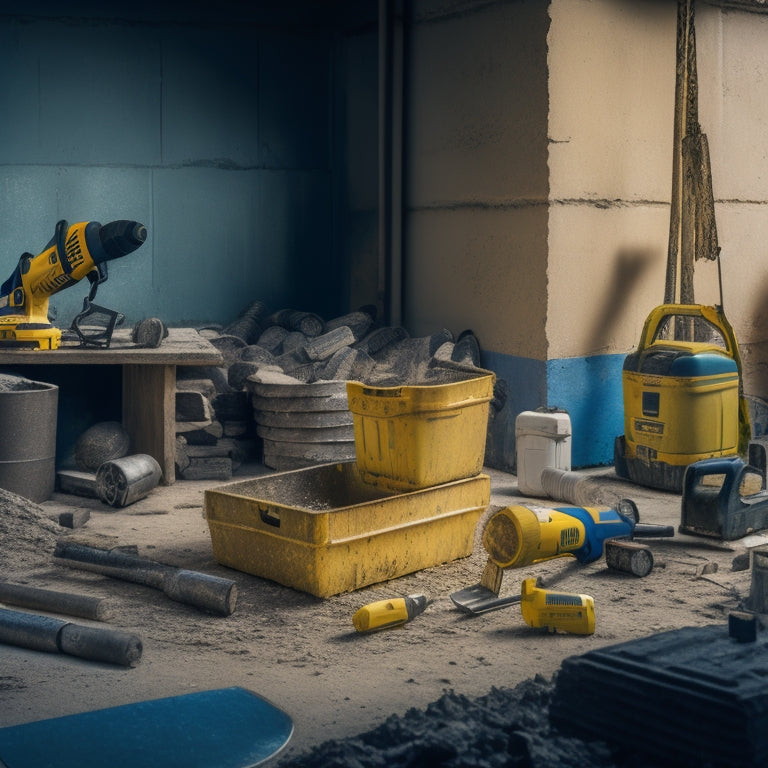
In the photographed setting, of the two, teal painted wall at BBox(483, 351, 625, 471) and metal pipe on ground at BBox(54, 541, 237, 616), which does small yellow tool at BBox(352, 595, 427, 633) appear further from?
teal painted wall at BBox(483, 351, 625, 471)

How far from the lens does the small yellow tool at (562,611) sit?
13.5ft

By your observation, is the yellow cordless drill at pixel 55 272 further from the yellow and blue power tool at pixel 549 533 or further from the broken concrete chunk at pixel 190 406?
the yellow and blue power tool at pixel 549 533

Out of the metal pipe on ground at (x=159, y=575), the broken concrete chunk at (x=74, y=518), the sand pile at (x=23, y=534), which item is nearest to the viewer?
the metal pipe on ground at (x=159, y=575)

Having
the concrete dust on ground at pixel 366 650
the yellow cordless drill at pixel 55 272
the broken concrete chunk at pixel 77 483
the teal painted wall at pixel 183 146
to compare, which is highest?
the teal painted wall at pixel 183 146

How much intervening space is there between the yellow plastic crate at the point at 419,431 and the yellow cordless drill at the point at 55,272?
6.07 ft

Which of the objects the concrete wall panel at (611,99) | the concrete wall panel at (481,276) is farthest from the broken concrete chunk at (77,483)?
the concrete wall panel at (611,99)

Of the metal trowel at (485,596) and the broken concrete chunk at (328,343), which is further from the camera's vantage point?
the broken concrete chunk at (328,343)

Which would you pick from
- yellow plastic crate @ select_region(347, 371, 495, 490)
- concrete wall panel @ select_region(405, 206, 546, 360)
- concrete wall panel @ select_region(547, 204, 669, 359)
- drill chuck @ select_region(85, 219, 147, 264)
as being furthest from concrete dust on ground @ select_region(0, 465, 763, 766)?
concrete wall panel @ select_region(405, 206, 546, 360)

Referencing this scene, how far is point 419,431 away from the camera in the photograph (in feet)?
16.0

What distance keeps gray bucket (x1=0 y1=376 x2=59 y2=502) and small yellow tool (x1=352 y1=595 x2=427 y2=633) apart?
2565 mm

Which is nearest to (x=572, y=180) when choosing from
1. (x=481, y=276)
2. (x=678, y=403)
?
(x=481, y=276)

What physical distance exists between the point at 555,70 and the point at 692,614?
11.7 ft

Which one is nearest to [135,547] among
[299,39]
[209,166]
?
[209,166]

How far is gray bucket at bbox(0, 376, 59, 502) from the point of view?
5.92 m
